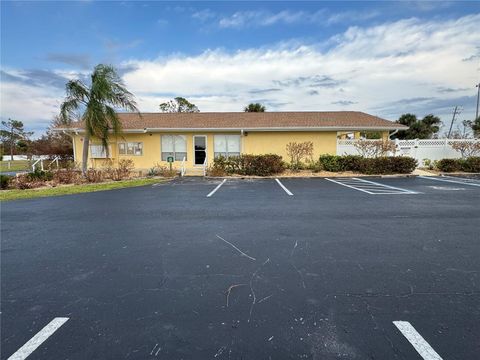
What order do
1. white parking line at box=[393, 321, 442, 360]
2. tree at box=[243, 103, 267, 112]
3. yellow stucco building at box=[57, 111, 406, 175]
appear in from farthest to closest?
tree at box=[243, 103, 267, 112]
yellow stucco building at box=[57, 111, 406, 175]
white parking line at box=[393, 321, 442, 360]

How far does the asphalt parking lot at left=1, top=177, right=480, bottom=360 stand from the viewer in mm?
2199

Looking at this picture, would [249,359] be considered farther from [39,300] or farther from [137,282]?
[39,300]

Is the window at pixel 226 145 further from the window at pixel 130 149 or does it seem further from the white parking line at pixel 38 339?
the white parking line at pixel 38 339

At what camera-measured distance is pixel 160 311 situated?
8.74 feet

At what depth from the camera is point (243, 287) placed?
3.12 meters

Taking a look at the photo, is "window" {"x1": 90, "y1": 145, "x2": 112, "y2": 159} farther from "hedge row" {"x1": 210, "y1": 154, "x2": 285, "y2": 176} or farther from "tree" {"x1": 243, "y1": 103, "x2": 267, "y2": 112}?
"tree" {"x1": 243, "y1": 103, "x2": 267, "y2": 112}

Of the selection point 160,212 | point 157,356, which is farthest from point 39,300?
point 160,212

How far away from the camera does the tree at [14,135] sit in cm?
Result: 4388

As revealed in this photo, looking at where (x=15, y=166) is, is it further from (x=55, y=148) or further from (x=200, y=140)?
(x=200, y=140)

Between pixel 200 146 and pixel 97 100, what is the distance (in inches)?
267

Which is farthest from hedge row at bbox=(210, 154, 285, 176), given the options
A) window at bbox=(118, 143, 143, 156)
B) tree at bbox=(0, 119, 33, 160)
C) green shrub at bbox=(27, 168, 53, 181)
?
tree at bbox=(0, 119, 33, 160)

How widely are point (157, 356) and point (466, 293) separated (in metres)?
3.25

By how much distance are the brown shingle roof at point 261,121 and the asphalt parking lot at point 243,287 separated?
39.7ft

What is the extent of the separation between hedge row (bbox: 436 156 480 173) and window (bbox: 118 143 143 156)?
65.2 feet
